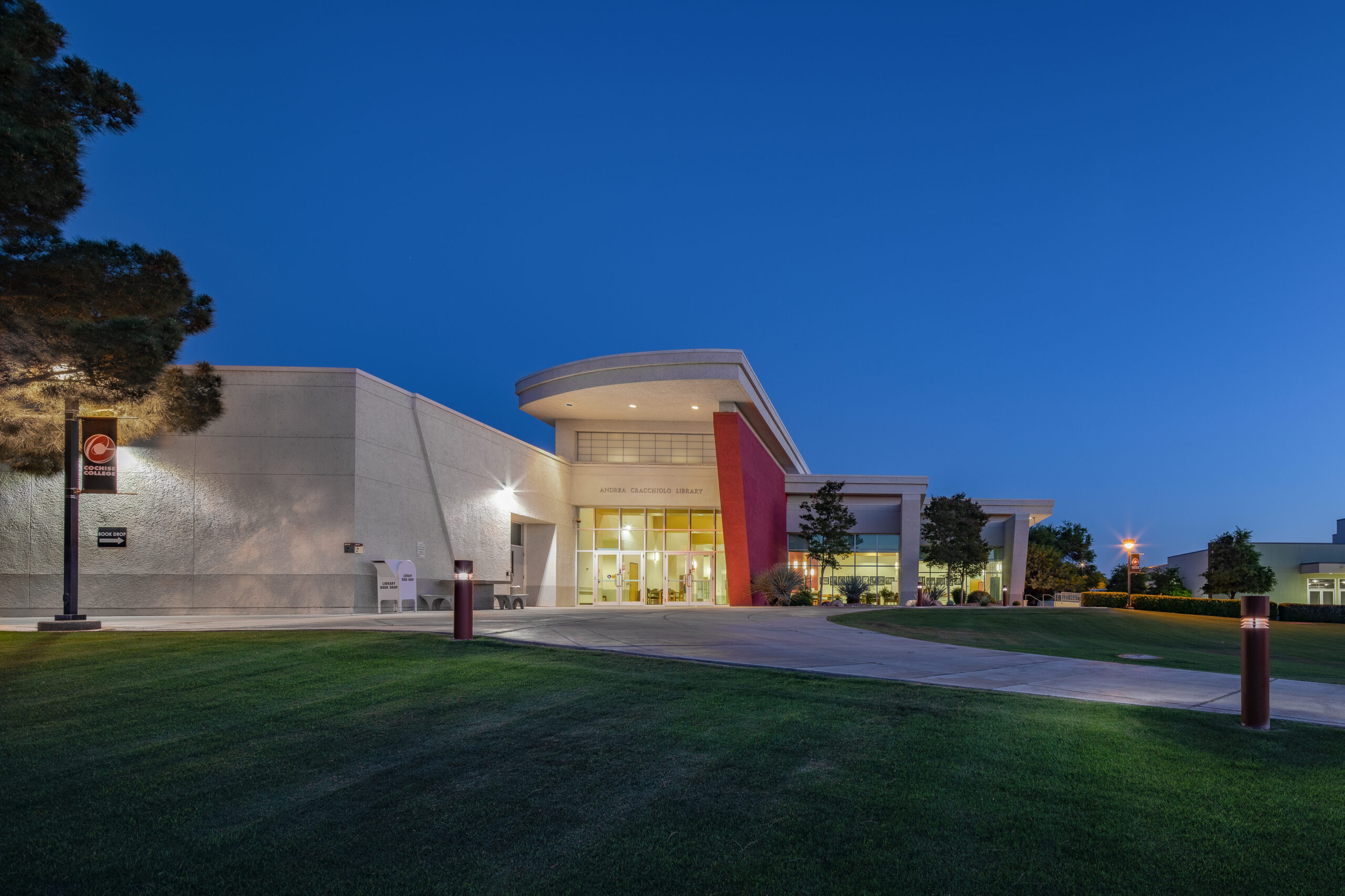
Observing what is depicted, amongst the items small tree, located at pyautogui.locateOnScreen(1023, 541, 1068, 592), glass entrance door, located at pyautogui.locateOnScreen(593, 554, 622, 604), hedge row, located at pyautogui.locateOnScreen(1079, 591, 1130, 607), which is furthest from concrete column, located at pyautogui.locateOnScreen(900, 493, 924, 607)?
small tree, located at pyautogui.locateOnScreen(1023, 541, 1068, 592)

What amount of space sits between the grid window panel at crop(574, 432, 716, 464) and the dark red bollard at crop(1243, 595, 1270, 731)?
97.9ft

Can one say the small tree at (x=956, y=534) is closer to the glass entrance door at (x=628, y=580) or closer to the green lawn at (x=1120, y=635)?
the green lawn at (x=1120, y=635)

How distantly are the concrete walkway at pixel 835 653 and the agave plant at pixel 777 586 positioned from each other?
11503 mm

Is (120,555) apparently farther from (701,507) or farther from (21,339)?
(701,507)

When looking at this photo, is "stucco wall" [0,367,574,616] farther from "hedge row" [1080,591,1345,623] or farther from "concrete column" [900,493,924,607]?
"hedge row" [1080,591,1345,623]

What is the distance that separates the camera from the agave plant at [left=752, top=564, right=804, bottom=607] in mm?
30328

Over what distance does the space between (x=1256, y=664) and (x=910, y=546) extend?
113ft

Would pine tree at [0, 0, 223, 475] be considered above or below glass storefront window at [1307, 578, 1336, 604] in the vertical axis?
above

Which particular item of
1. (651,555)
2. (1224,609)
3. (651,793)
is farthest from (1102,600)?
(651,793)

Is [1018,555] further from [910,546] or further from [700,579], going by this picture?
[700,579]

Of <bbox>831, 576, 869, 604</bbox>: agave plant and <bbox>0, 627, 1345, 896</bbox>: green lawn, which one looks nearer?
<bbox>0, 627, 1345, 896</bbox>: green lawn

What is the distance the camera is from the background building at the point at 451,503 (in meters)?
19.0

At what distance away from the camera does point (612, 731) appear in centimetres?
537

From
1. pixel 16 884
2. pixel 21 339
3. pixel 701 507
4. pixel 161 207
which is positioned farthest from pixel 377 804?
pixel 161 207
